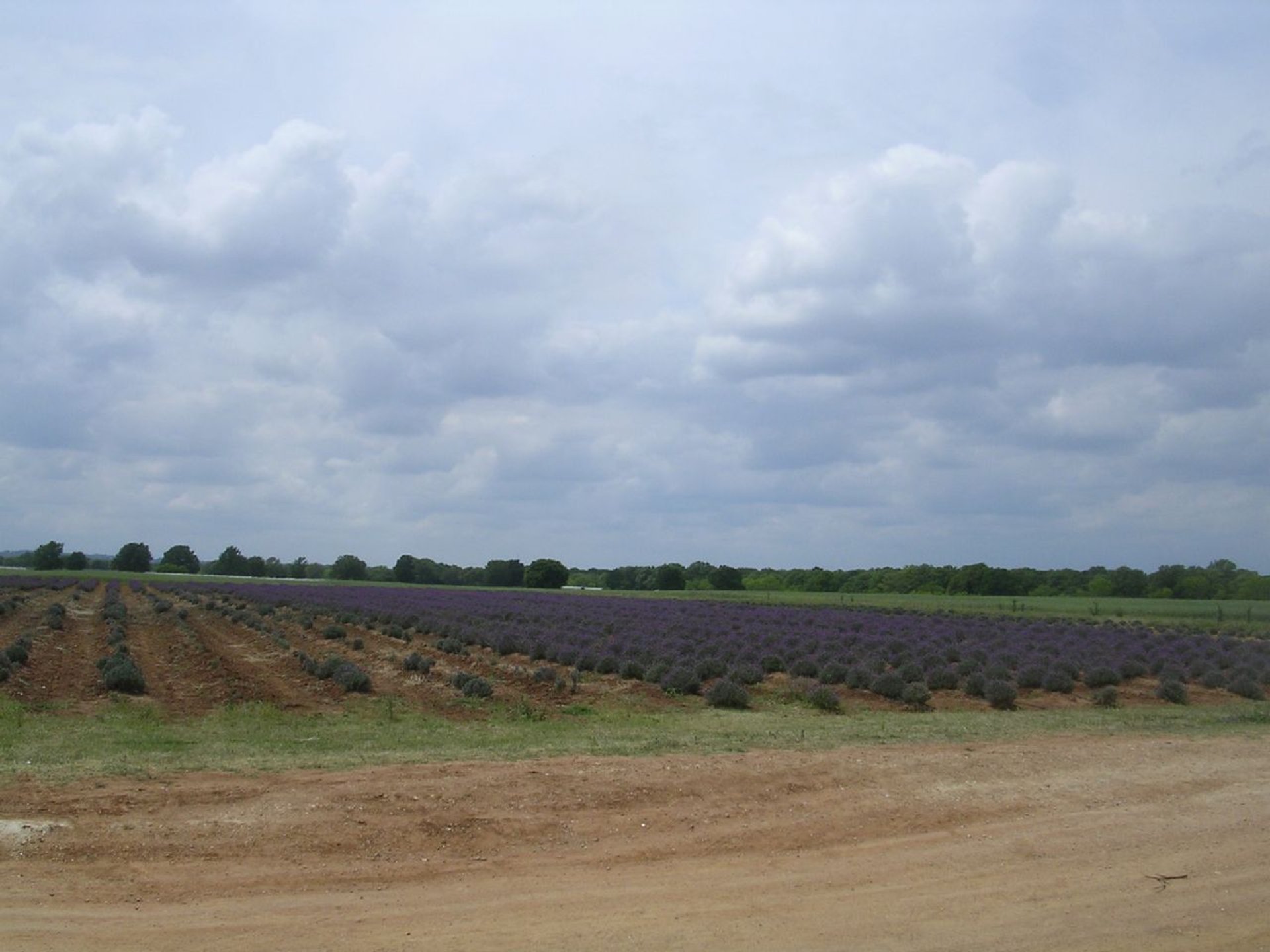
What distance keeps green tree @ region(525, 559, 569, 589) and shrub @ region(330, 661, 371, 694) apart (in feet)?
319

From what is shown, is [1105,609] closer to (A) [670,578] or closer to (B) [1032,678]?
(B) [1032,678]

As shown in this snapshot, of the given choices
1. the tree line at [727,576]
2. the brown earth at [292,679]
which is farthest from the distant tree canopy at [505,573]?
the brown earth at [292,679]

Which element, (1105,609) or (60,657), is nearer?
(60,657)

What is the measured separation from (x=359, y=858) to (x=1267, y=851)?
760 centimetres

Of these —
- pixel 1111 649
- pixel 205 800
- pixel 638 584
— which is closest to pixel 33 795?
pixel 205 800

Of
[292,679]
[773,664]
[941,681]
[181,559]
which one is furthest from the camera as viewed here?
[181,559]

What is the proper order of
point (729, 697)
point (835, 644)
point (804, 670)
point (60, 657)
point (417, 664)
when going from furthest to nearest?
point (835, 644) < point (60, 657) < point (417, 664) < point (804, 670) < point (729, 697)

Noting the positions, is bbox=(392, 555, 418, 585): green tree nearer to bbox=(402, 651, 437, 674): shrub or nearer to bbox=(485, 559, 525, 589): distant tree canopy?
bbox=(485, 559, 525, 589): distant tree canopy

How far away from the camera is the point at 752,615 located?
48250 mm

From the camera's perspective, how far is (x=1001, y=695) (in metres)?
22.7

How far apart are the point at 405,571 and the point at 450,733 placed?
119853mm

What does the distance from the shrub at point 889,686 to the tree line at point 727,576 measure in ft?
232

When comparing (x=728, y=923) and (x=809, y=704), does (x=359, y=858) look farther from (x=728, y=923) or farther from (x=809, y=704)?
(x=809, y=704)

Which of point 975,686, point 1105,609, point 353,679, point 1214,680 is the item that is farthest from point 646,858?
point 1105,609
